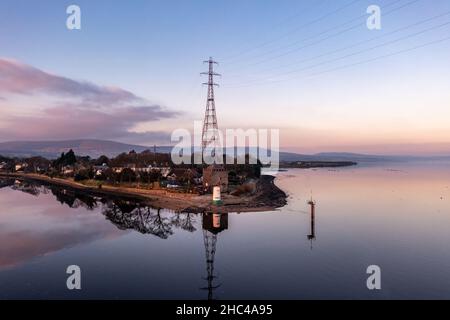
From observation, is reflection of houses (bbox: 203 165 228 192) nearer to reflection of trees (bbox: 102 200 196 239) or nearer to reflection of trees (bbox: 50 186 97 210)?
reflection of trees (bbox: 102 200 196 239)

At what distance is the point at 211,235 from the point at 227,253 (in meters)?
3.84

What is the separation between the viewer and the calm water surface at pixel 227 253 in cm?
1274

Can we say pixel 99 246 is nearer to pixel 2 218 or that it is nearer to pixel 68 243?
pixel 68 243

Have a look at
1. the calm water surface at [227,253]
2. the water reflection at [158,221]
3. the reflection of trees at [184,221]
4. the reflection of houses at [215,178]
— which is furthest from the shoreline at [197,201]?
the reflection of houses at [215,178]

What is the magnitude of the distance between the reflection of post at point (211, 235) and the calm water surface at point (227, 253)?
0.06 m

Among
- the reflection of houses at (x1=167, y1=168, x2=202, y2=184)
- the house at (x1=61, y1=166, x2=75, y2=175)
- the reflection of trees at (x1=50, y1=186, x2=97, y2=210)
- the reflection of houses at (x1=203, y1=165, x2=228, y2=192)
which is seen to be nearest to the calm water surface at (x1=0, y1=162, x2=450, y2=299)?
the reflection of trees at (x1=50, y1=186, x2=97, y2=210)

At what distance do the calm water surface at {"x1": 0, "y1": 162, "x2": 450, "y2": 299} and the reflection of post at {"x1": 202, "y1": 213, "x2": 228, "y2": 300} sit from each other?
0.06 meters

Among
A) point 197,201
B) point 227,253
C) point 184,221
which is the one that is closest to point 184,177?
point 197,201

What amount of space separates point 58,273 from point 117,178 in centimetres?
3657

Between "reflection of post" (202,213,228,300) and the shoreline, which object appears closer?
"reflection of post" (202,213,228,300)

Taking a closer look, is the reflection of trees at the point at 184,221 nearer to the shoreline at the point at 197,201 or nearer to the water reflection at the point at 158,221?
the water reflection at the point at 158,221

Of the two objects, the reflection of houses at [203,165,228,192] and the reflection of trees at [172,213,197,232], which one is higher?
the reflection of houses at [203,165,228,192]

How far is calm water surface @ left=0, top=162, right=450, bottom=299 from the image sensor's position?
12742mm
